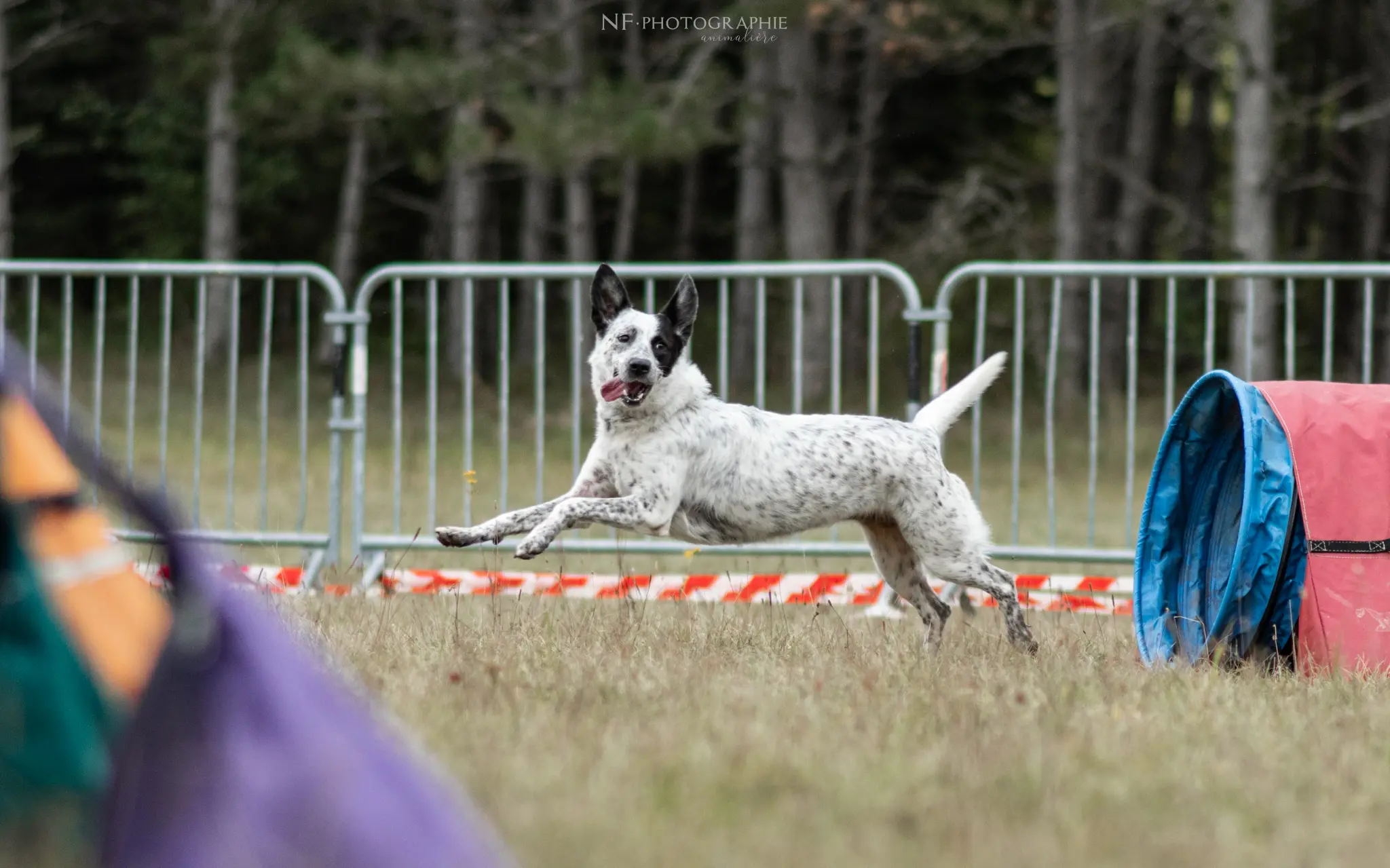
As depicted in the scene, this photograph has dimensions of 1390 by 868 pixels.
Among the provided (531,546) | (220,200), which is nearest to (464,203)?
(220,200)

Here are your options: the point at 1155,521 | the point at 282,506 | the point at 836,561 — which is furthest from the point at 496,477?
the point at 1155,521

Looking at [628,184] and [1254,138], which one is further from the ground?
[628,184]

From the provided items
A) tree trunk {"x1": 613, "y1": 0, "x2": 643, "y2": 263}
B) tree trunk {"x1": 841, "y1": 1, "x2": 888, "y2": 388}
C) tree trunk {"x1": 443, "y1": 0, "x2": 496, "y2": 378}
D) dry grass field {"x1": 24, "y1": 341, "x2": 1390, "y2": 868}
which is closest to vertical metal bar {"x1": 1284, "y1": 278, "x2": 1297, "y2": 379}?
dry grass field {"x1": 24, "y1": 341, "x2": 1390, "y2": 868}

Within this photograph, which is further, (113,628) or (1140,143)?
(1140,143)


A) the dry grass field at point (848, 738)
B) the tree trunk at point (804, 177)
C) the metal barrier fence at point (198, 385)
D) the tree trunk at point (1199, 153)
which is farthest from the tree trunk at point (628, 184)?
the dry grass field at point (848, 738)

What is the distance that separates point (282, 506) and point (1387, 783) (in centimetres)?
859

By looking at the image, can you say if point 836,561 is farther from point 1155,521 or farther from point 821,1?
point 821,1

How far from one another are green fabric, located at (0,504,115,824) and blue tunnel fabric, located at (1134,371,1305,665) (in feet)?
10.8

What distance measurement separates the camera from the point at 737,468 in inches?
210

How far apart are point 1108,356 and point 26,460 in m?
19.2

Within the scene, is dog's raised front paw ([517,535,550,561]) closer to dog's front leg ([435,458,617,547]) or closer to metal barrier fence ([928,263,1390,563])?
dog's front leg ([435,458,617,547])

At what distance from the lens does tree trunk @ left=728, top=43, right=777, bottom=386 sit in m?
17.0

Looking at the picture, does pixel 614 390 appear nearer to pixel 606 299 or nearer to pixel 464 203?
pixel 606 299

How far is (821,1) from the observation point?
1433cm
